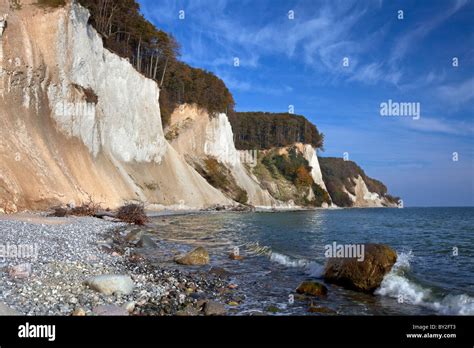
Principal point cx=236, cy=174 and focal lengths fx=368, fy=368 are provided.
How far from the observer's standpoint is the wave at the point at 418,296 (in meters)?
7.56

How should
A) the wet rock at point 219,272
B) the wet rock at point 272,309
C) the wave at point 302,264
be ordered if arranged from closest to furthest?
the wet rock at point 272,309
the wet rock at point 219,272
the wave at point 302,264

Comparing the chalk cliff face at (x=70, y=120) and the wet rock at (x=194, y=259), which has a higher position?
the chalk cliff face at (x=70, y=120)

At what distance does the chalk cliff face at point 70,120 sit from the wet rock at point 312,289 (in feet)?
57.5

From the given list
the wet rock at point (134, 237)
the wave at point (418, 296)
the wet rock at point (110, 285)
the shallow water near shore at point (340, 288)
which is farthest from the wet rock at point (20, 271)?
the wet rock at point (134, 237)

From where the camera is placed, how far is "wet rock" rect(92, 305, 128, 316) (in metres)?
5.63

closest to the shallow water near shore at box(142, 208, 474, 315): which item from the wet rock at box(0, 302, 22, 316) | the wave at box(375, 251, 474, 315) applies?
the wave at box(375, 251, 474, 315)

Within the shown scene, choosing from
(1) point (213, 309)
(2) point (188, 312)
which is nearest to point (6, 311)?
(2) point (188, 312)

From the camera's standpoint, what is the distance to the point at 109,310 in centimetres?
578

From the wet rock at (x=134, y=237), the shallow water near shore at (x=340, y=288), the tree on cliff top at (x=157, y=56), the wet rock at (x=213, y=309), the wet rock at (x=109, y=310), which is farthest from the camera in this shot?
the tree on cliff top at (x=157, y=56)

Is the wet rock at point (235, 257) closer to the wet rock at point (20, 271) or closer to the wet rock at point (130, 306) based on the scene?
the wet rock at point (130, 306)

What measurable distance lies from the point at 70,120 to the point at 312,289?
25.7 m

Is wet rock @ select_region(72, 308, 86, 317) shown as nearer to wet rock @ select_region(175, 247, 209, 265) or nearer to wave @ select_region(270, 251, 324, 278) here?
wet rock @ select_region(175, 247, 209, 265)

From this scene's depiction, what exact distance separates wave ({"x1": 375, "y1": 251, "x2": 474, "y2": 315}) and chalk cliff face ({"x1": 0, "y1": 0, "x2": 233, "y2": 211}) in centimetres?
1909
